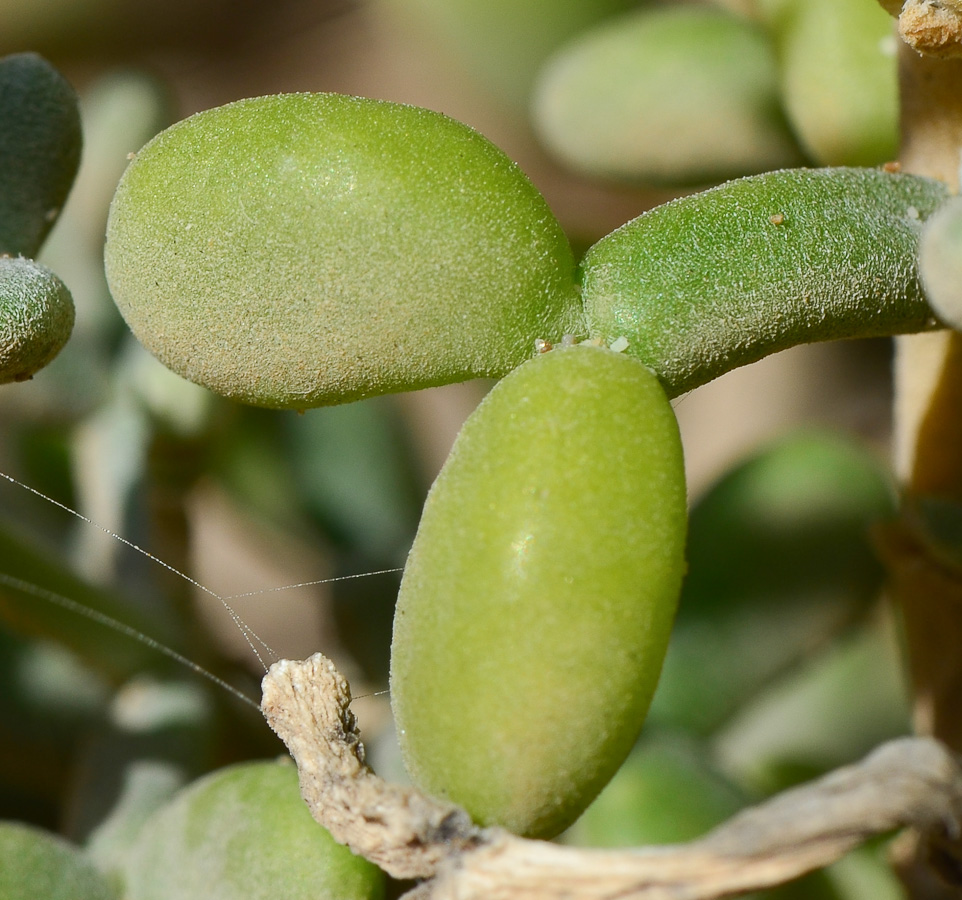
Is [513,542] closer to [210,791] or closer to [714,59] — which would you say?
[210,791]

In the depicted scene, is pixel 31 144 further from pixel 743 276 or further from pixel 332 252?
pixel 743 276

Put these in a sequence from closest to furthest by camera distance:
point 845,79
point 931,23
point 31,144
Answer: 1. point 931,23
2. point 31,144
3. point 845,79

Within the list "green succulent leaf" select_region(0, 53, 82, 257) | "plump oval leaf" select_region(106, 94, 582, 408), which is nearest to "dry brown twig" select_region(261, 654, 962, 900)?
"plump oval leaf" select_region(106, 94, 582, 408)

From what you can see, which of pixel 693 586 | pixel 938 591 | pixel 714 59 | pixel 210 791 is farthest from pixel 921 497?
pixel 210 791

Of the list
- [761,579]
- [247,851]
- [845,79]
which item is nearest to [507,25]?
[845,79]

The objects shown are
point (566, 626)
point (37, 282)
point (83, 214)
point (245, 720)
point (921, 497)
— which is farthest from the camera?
point (83, 214)

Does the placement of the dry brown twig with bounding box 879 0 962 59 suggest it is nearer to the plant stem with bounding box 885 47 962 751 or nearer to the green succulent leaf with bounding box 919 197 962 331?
the green succulent leaf with bounding box 919 197 962 331
